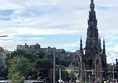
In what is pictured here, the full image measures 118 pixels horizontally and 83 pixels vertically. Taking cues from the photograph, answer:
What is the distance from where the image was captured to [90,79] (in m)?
146

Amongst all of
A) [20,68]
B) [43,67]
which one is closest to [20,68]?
[20,68]

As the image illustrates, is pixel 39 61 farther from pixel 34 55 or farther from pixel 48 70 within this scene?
pixel 34 55

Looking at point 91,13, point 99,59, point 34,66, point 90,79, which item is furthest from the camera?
point 91,13

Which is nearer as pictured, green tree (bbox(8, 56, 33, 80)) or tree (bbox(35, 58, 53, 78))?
green tree (bbox(8, 56, 33, 80))

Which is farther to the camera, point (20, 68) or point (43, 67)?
point (43, 67)

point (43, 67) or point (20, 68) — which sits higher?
point (43, 67)

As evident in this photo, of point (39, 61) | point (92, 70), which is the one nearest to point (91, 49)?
point (92, 70)

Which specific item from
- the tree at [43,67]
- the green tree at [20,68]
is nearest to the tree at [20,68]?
the green tree at [20,68]

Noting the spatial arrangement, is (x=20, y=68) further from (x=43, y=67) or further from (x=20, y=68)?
(x=43, y=67)

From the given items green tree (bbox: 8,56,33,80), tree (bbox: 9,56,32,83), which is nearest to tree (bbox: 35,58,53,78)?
green tree (bbox: 8,56,33,80)

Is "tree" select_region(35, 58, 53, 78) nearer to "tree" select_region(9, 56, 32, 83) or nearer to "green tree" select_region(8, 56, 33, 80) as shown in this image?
"green tree" select_region(8, 56, 33, 80)

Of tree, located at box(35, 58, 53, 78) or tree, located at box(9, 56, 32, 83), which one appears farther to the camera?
tree, located at box(35, 58, 53, 78)

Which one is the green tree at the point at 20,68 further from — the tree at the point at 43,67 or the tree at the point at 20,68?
the tree at the point at 43,67

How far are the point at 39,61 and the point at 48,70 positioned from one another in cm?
632
